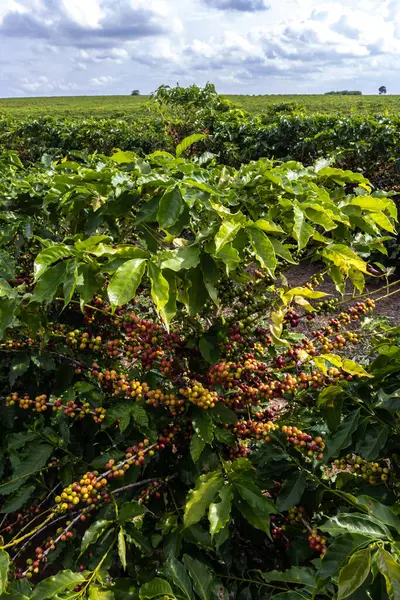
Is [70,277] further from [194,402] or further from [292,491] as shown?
[292,491]

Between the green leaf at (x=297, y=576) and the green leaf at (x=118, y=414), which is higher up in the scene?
the green leaf at (x=118, y=414)

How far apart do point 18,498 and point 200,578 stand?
0.76 m

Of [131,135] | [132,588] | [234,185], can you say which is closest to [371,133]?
[131,135]

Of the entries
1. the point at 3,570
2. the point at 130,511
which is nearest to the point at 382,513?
the point at 130,511

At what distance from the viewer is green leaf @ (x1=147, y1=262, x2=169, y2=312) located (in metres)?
1.27

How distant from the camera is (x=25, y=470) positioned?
1712 millimetres

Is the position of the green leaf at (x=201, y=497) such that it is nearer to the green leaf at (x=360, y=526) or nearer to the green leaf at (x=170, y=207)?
the green leaf at (x=360, y=526)

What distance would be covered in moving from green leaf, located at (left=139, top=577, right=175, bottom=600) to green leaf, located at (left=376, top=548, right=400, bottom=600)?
0.57 metres

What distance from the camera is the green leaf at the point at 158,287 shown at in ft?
4.18

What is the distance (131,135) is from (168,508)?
8.22m

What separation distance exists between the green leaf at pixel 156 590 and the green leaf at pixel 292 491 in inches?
16.1

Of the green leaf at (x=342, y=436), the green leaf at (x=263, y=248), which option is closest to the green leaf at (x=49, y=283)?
the green leaf at (x=263, y=248)

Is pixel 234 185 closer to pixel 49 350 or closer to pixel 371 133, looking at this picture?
pixel 49 350

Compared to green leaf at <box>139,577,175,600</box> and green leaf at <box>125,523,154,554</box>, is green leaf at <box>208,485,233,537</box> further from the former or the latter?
green leaf at <box>125,523,154,554</box>
